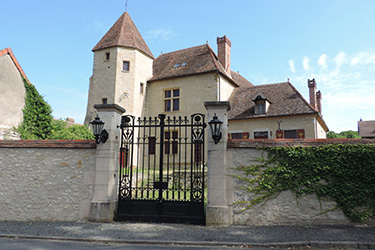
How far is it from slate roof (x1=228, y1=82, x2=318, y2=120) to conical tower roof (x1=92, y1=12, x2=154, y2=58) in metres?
7.60

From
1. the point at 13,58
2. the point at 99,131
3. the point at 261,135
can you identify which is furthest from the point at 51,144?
the point at 261,135

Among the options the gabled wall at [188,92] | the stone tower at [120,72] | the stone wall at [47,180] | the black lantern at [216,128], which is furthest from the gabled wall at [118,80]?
the black lantern at [216,128]

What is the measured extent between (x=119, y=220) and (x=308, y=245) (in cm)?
420

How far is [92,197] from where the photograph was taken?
6836 mm

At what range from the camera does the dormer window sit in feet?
61.7

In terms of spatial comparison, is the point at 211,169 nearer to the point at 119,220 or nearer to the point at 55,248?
the point at 119,220

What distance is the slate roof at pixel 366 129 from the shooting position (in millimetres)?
32281

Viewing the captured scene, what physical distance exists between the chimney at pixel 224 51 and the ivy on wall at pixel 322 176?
1585 centimetres

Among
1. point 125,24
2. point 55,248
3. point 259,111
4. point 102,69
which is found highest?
point 125,24

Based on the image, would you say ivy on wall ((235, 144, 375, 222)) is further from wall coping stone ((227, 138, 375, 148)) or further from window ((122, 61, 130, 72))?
window ((122, 61, 130, 72))

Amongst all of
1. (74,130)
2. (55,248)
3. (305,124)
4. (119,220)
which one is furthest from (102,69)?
(55,248)

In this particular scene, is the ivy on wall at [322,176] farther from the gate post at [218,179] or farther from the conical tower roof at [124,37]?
the conical tower roof at [124,37]

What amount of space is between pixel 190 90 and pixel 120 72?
16.6ft

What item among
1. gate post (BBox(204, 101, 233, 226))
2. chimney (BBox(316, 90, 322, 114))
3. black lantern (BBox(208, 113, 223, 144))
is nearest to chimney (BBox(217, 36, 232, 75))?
chimney (BBox(316, 90, 322, 114))
